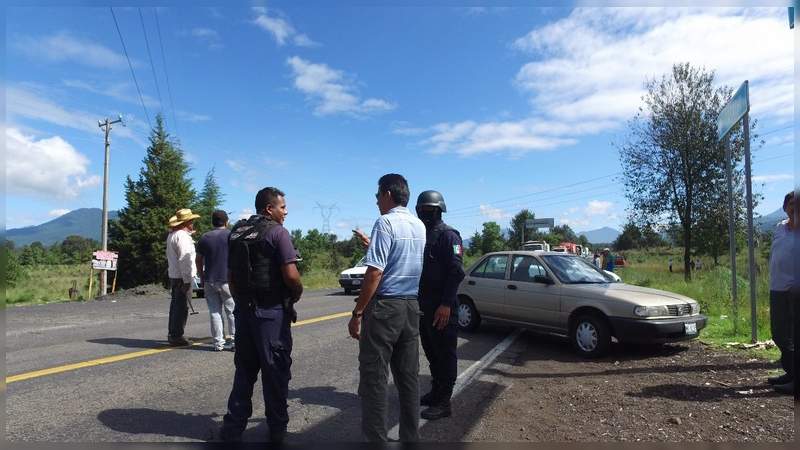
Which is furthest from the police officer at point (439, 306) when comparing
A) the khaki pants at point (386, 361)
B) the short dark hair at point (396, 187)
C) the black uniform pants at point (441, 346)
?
the short dark hair at point (396, 187)

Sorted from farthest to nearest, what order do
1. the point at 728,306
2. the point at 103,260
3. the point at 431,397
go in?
the point at 103,260 → the point at 728,306 → the point at 431,397

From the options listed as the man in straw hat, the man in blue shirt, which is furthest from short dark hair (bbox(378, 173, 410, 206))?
the man in straw hat

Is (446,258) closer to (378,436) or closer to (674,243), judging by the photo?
(378,436)

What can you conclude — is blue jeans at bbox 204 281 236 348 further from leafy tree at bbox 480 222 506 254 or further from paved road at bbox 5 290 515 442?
leafy tree at bbox 480 222 506 254

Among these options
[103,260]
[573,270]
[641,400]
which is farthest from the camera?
[103,260]

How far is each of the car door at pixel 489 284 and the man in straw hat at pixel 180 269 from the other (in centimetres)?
489

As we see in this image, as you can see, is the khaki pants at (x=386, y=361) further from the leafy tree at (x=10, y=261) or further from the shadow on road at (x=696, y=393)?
the shadow on road at (x=696, y=393)

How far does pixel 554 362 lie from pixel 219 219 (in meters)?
5.04

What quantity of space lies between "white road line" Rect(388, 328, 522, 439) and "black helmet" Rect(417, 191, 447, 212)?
194 centimetres

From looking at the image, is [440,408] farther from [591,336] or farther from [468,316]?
[468,316]

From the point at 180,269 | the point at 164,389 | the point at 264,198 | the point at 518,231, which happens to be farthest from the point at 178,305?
the point at 518,231

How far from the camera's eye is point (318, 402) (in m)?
4.97

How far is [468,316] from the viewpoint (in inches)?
377

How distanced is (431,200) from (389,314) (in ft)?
5.23
